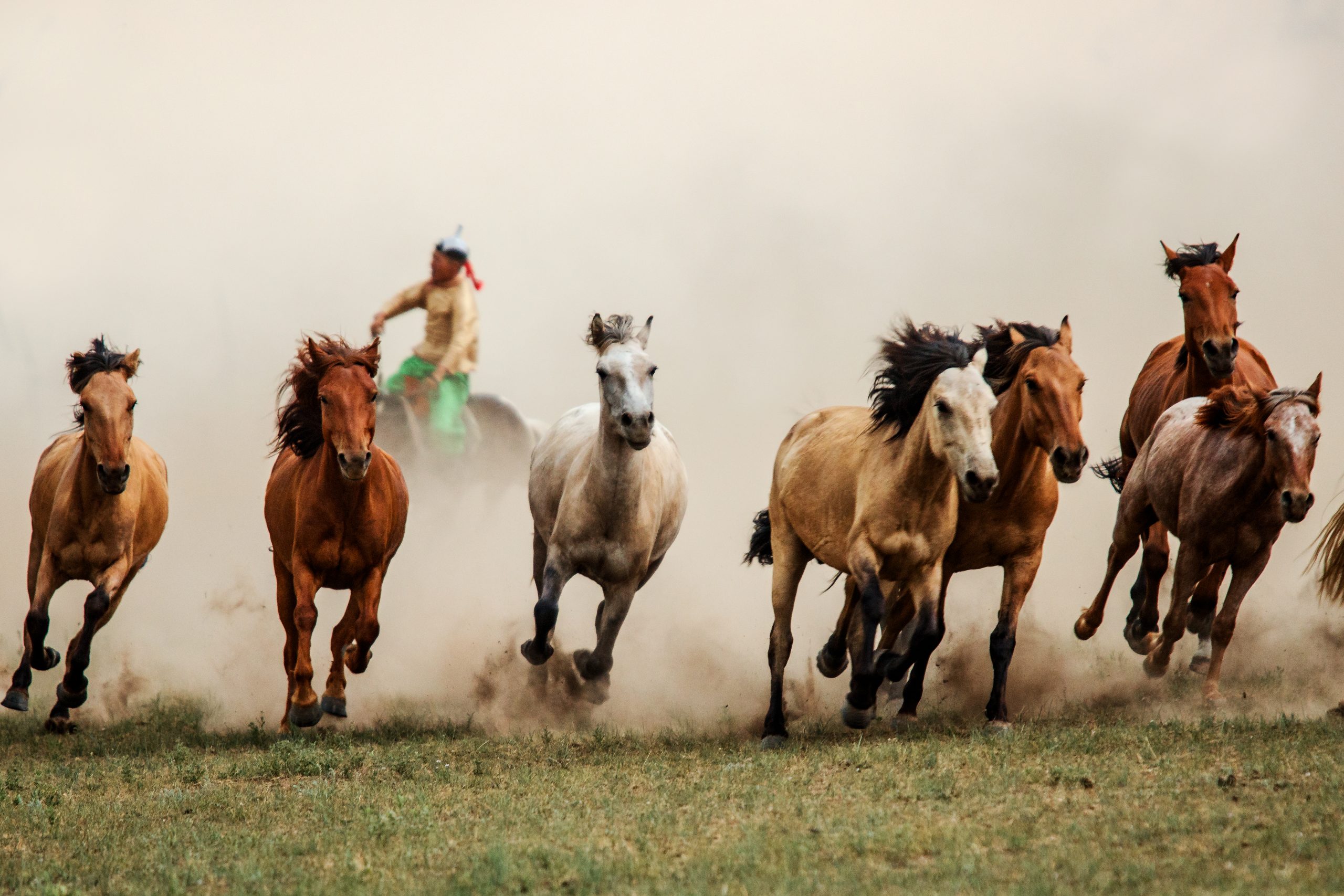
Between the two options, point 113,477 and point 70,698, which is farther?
point 70,698

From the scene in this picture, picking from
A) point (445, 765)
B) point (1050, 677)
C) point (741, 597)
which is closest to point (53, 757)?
point (445, 765)

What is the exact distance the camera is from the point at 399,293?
45.6 feet

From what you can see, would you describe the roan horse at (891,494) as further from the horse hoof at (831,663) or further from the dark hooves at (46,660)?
the dark hooves at (46,660)

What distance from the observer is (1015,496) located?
24.8 feet

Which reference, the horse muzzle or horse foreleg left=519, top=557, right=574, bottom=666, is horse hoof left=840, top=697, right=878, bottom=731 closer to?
horse foreleg left=519, top=557, right=574, bottom=666

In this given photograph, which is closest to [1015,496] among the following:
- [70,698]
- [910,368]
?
[910,368]

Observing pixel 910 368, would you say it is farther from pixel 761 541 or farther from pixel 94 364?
pixel 94 364

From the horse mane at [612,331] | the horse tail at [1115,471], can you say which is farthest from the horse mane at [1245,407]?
the horse mane at [612,331]

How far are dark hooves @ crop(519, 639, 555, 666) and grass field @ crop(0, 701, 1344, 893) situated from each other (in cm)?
67

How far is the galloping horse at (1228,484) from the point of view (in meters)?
7.13

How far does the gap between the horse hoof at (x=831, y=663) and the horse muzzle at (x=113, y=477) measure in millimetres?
4566

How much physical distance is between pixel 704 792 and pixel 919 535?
81.5 inches

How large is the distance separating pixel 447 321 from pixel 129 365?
4667 mm

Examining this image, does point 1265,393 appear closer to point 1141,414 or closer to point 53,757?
point 1141,414
